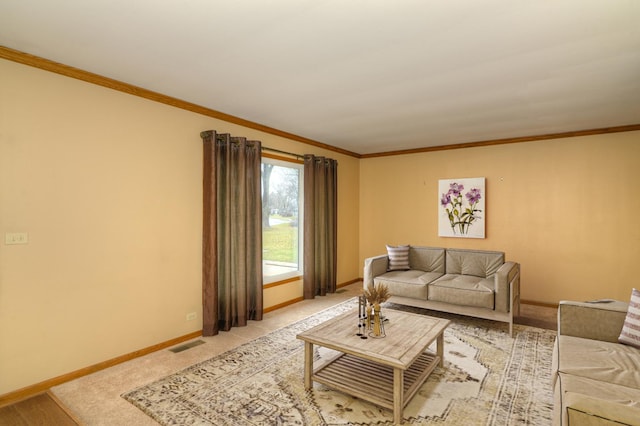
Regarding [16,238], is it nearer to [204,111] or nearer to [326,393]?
[204,111]

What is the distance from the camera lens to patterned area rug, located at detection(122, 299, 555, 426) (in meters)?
2.33

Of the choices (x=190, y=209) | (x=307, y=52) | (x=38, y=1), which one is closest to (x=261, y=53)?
(x=307, y=52)

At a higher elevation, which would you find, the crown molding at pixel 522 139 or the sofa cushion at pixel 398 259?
the crown molding at pixel 522 139

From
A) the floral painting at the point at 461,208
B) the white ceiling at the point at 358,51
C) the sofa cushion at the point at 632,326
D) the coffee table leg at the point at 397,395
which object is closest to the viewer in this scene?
the white ceiling at the point at 358,51

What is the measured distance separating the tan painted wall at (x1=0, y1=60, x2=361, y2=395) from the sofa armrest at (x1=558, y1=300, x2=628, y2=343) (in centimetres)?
351

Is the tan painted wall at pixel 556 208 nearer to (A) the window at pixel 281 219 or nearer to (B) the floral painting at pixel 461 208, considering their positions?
(B) the floral painting at pixel 461 208

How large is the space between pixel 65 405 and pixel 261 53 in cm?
294

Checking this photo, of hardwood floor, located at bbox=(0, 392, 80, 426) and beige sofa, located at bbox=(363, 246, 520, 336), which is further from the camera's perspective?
beige sofa, located at bbox=(363, 246, 520, 336)

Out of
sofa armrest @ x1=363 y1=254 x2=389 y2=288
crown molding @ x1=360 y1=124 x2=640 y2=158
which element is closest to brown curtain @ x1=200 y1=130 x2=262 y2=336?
sofa armrest @ x1=363 y1=254 x2=389 y2=288

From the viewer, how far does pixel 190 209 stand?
3.81m

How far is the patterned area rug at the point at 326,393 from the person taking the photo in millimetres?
2330

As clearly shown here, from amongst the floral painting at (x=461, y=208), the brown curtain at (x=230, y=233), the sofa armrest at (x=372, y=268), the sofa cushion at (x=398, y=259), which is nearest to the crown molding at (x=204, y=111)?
the brown curtain at (x=230, y=233)

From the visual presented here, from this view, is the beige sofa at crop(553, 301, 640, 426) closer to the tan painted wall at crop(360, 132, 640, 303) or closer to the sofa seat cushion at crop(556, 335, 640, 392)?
the sofa seat cushion at crop(556, 335, 640, 392)

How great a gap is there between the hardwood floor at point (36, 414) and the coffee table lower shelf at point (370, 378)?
174 cm
